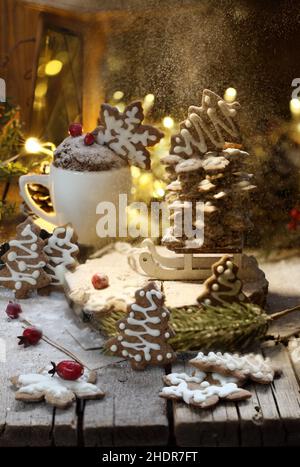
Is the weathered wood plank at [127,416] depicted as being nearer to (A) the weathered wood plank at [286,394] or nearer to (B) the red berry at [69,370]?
(B) the red berry at [69,370]

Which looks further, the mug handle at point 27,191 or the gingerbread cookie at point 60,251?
the mug handle at point 27,191

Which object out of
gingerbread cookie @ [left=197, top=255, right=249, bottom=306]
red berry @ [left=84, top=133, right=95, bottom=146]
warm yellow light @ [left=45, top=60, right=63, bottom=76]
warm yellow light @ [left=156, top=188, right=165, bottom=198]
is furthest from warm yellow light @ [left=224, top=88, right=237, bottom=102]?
gingerbread cookie @ [left=197, top=255, right=249, bottom=306]

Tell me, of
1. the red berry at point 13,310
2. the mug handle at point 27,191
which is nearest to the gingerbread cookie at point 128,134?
the mug handle at point 27,191

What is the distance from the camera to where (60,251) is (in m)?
1.92

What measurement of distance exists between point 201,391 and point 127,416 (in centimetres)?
14

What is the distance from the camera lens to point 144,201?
7.82 feet

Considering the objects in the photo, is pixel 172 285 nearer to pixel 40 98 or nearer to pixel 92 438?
pixel 92 438

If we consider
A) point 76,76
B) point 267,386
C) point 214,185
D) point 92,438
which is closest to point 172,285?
point 214,185

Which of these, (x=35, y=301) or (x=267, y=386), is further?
(x=35, y=301)

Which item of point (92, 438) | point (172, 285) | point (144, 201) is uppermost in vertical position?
point (144, 201)

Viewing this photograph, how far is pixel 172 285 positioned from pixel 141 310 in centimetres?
29

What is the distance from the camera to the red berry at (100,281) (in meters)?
1.80

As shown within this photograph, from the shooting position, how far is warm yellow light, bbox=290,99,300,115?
228 centimetres

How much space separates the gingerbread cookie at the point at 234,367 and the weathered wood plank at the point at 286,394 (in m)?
0.03
